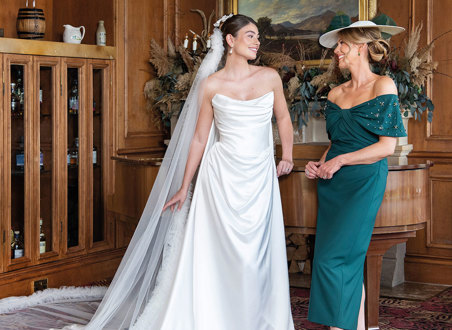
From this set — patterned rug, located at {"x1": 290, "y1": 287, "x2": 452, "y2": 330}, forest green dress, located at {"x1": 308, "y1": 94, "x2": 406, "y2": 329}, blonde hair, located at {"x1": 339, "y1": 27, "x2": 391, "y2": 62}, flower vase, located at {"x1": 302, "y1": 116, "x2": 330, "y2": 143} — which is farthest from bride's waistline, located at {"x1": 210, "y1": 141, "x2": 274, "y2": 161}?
flower vase, located at {"x1": 302, "y1": 116, "x2": 330, "y2": 143}

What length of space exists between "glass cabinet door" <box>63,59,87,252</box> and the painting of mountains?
1.84 m

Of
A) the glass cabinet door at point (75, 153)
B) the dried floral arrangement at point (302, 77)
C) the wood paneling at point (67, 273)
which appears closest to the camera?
the dried floral arrangement at point (302, 77)

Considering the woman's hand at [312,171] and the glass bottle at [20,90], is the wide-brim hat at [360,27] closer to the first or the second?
the woman's hand at [312,171]

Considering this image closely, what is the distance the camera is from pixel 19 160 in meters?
5.16

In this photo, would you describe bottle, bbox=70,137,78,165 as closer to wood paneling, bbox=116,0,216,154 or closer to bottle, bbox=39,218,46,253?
wood paneling, bbox=116,0,216,154

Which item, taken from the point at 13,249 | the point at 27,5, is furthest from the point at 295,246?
the point at 27,5

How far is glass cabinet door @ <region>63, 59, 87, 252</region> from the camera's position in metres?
5.51

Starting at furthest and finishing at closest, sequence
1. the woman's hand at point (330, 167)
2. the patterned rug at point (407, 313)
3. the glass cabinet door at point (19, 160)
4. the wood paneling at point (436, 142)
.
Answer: the wood paneling at point (436, 142) → the glass cabinet door at point (19, 160) → the patterned rug at point (407, 313) → the woman's hand at point (330, 167)

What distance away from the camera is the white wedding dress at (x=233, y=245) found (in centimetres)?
376

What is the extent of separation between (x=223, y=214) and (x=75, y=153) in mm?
2209

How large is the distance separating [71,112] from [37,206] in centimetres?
82

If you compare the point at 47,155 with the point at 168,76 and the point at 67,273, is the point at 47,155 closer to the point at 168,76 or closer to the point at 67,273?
the point at 67,273

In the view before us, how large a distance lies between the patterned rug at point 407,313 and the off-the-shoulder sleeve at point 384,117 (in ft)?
5.23

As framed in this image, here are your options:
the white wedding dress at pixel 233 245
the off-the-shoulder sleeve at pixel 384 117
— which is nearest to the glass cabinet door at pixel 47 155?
the white wedding dress at pixel 233 245
